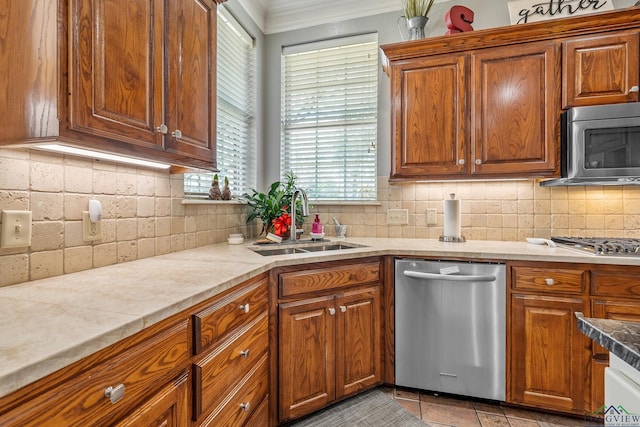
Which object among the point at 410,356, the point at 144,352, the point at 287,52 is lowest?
the point at 410,356

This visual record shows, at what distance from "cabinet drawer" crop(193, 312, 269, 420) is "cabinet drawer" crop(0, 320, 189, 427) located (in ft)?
0.38

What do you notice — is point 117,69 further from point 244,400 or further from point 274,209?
point 274,209

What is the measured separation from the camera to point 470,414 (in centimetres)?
182

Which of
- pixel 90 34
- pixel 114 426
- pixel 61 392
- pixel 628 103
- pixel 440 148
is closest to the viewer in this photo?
pixel 61 392

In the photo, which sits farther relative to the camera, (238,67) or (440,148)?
(238,67)

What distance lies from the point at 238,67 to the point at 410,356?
2.40 metres

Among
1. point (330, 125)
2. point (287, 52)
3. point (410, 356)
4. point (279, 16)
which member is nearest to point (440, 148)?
point (330, 125)

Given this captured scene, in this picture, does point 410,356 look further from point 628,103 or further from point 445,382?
point 628,103

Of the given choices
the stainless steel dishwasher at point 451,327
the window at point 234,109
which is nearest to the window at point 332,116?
the window at point 234,109

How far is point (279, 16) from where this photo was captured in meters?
2.78

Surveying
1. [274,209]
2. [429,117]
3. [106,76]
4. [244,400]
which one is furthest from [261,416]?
[429,117]

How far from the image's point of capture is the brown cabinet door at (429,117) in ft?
7.04

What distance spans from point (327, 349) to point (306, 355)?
0.43 feet

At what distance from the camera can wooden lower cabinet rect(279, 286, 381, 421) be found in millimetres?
1667
